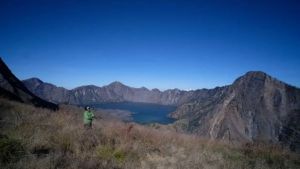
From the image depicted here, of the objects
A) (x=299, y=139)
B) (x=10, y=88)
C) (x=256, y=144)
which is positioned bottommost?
(x=299, y=139)

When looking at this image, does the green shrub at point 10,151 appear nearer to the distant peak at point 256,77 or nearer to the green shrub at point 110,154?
the green shrub at point 110,154

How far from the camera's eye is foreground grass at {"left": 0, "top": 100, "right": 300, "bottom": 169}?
606cm

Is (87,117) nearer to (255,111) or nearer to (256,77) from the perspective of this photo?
(255,111)

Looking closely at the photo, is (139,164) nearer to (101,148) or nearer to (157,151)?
(101,148)

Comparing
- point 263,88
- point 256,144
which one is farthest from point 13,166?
point 263,88

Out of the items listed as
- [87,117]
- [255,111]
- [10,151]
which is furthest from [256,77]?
[10,151]

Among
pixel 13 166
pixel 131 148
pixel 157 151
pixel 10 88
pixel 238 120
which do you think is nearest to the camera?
pixel 13 166

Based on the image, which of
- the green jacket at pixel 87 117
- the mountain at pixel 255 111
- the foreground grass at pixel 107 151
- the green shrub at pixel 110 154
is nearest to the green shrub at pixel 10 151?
the foreground grass at pixel 107 151

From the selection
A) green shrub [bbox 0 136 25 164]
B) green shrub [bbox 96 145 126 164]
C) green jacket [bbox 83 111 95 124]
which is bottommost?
green shrub [bbox 96 145 126 164]

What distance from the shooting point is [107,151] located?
345 inches

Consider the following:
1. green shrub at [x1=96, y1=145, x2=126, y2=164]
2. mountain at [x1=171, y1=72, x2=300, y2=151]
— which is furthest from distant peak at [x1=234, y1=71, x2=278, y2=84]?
green shrub at [x1=96, y1=145, x2=126, y2=164]

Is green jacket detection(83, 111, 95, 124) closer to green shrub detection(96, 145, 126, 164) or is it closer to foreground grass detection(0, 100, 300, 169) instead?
foreground grass detection(0, 100, 300, 169)

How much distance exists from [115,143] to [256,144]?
9.44 m

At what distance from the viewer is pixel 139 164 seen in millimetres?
8117
